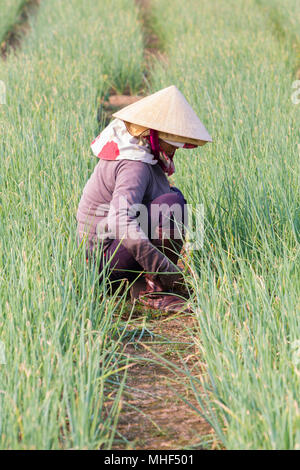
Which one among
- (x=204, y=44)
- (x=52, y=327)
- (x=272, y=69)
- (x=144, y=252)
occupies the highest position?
(x=204, y=44)

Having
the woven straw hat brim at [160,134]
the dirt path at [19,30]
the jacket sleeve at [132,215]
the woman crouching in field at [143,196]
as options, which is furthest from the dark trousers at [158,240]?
the dirt path at [19,30]

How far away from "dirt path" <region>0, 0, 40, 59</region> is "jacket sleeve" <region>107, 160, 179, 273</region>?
5.31 m

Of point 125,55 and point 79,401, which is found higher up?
point 125,55

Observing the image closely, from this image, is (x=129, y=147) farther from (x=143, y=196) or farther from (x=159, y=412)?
(x=159, y=412)

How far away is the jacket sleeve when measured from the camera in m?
2.21

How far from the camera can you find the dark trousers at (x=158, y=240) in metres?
2.44

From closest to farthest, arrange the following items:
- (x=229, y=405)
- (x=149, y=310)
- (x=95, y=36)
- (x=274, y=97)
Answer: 1. (x=229, y=405)
2. (x=149, y=310)
3. (x=274, y=97)
4. (x=95, y=36)

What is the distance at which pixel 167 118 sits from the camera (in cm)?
225

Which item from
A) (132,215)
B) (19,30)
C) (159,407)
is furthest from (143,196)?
(19,30)

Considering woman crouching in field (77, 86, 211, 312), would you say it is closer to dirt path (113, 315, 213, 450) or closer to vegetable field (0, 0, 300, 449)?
→ vegetable field (0, 0, 300, 449)

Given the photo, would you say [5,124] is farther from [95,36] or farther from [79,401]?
[95,36]
